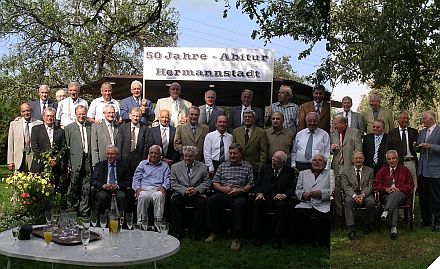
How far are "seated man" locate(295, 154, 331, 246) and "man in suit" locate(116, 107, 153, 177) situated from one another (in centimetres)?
120

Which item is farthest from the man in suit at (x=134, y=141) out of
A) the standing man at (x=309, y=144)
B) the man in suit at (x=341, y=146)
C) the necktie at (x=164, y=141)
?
the man in suit at (x=341, y=146)

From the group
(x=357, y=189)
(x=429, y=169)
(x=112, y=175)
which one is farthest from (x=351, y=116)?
(x=112, y=175)

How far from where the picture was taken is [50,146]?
4.36 metres

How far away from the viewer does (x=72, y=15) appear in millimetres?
4492

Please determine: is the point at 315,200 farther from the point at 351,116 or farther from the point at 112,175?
the point at 112,175

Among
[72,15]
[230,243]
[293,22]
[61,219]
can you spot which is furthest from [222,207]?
[72,15]

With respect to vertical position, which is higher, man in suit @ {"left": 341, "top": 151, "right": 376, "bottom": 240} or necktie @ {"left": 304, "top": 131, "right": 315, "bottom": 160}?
necktie @ {"left": 304, "top": 131, "right": 315, "bottom": 160}

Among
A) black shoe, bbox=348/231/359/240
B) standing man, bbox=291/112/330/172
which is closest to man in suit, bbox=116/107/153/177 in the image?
standing man, bbox=291/112/330/172

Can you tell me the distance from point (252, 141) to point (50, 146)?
1504 millimetres

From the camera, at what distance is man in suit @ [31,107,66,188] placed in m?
4.34

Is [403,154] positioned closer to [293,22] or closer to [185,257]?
[293,22]

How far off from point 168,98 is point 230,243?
1.21m

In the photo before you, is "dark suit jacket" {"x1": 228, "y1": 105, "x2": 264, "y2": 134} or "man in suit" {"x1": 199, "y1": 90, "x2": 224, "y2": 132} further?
Answer: "dark suit jacket" {"x1": 228, "y1": 105, "x2": 264, "y2": 134}

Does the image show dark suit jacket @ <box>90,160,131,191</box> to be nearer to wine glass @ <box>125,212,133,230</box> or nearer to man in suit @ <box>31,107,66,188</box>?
man in suit @ <box>31,107,66,188</box>
